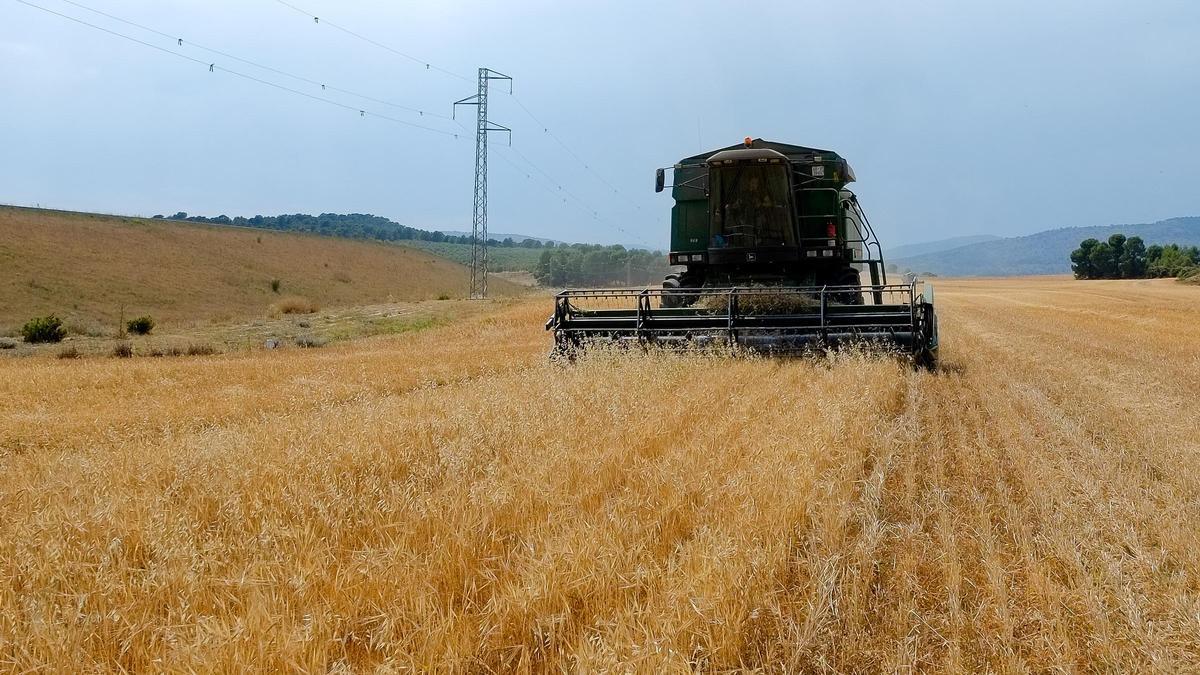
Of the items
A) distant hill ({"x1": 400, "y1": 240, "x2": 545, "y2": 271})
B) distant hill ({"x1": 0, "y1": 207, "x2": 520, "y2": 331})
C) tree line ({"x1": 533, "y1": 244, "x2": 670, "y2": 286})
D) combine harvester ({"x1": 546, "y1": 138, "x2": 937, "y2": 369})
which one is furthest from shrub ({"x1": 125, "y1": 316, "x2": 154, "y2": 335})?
distant hill ({"x1": 400, "y1": 240, "x2": 545, "y2": 271})

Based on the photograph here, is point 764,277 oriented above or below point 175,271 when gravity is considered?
below

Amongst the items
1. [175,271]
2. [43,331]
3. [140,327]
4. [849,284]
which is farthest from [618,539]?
[175,271]

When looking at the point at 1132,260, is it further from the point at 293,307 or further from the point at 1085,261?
the point at 293,307

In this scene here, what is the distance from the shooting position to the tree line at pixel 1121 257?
251ft

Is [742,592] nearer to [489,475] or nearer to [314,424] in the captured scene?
[489,475]

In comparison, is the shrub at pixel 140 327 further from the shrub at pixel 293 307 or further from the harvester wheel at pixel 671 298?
the harvester wheel at pixel 671 298

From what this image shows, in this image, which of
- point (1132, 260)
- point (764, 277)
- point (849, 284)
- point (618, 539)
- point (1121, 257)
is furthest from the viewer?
point (1121, 257)

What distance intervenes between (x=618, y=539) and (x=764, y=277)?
981 cm

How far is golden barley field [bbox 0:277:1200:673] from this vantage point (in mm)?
2783

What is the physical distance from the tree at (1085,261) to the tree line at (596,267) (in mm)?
46797

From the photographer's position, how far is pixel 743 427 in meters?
6.18

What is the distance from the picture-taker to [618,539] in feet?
11.7

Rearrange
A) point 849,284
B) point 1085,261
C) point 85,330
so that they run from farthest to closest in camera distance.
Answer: point 1085,261 → point 85,330 → point 849,284

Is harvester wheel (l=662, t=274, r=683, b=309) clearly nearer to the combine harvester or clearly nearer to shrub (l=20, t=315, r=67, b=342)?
the combine harvester
